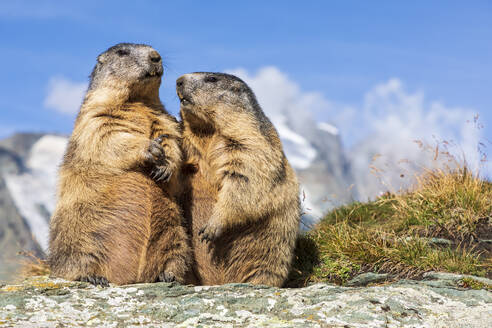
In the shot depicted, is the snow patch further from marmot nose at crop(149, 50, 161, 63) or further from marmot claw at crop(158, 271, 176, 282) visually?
marmot claw at crop(158, 271, 176, 282)

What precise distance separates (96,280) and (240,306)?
5.51ft

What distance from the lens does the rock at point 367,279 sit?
22.7 ft

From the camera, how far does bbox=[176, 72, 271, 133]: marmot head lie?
6.80 m

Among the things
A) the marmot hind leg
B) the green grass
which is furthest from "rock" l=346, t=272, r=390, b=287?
the marmot hind leg

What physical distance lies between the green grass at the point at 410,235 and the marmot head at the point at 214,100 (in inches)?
85.3

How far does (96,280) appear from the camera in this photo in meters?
5.67

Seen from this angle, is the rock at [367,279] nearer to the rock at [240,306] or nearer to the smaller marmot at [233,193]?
the smaller marmot at [233,193]

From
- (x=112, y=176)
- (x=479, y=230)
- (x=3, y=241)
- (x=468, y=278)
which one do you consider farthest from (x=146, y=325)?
(x=3, y=241)

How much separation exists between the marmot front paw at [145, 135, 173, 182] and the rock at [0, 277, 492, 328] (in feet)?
4.27

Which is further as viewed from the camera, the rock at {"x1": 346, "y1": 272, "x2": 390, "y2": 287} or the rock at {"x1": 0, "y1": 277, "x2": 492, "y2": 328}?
the rock at {"x1": 346, "y1": 272, "x2": 390, "y2": 287}

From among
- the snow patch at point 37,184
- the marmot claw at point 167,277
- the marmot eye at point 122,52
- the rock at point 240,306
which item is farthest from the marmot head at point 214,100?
the snow patch at point 37,184

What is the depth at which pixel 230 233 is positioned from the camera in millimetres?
6484

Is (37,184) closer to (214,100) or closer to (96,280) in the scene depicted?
(214,100)

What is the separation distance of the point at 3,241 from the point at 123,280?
5467 inches
